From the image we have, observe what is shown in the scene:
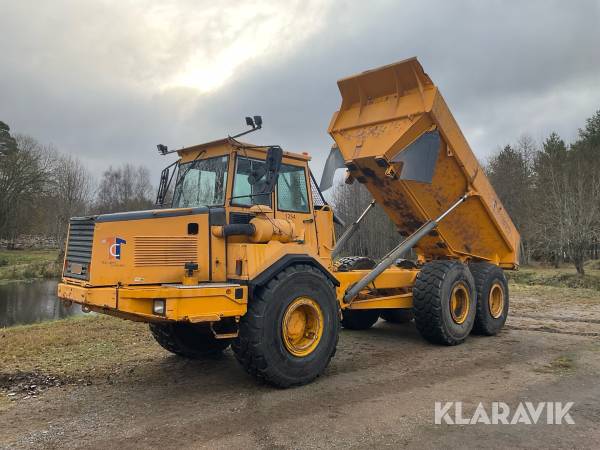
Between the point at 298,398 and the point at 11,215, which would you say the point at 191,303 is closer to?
the point at 298,398

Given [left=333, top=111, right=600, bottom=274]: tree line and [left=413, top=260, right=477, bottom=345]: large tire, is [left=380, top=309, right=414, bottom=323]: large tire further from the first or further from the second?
[left=333, top=111, right=600, bottom=274]: tree line

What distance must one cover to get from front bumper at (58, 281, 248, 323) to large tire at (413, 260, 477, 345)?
342 centimetres

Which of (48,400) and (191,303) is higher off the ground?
(191,303)

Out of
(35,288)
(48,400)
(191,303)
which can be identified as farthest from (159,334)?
(35,288)

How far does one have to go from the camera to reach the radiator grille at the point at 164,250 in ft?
16.7

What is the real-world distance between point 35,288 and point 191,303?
20623 millimetres

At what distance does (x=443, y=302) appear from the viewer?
7535 mm

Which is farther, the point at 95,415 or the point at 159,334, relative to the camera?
the point at 159,334

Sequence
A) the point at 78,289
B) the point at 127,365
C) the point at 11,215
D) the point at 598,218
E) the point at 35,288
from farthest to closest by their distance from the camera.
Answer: the point at 11,215 → the point at 598,218 → the point at 35,288 → the point at 127,365 → the point at 78,289

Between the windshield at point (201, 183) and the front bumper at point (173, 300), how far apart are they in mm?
1132

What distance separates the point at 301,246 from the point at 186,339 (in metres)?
2.22

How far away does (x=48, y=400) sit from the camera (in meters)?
5.32

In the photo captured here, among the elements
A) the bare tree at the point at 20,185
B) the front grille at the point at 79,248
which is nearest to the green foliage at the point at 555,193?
the front grille at the point at 79,248

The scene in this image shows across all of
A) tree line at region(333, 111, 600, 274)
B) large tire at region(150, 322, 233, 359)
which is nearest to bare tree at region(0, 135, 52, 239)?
tree line at region(333, 111, 600, 274)
